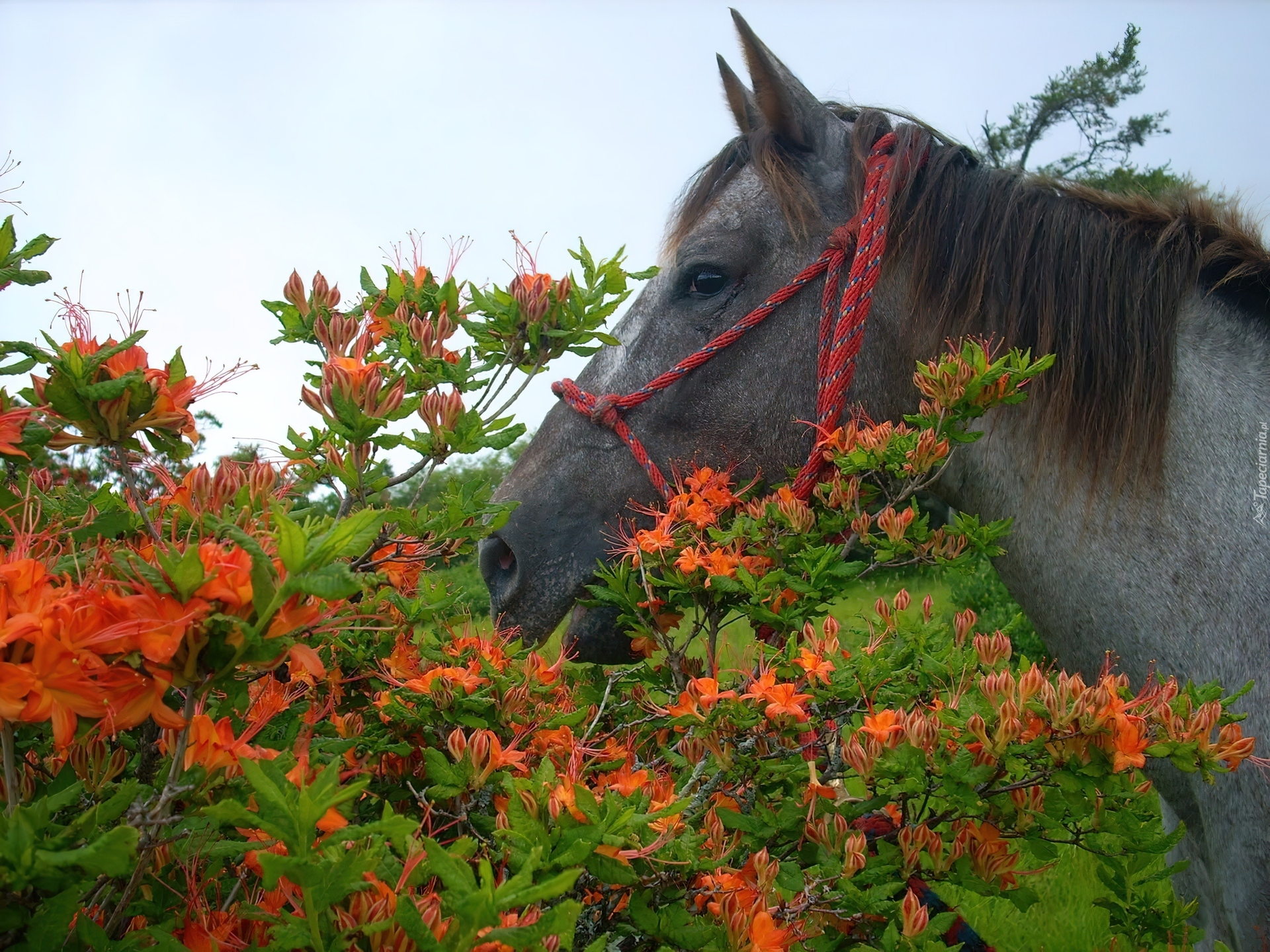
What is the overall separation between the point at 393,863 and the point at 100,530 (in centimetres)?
54

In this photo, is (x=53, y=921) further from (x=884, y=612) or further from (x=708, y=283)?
(x=708, y=283)

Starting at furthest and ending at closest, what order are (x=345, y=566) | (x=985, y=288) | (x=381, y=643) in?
(x=985, y=288) → (x=381, y=643) → (x=345, y=566)

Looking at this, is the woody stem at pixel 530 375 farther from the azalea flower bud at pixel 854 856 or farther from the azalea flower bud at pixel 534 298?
the azalea flower bud at pixel 854 856

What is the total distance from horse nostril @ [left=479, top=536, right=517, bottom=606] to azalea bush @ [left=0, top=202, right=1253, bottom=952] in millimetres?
364

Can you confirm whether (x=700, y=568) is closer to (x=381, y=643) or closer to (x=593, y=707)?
(x=593, y=707)

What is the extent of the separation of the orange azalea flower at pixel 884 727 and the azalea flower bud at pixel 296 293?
1.12 meters

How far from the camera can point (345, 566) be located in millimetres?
614

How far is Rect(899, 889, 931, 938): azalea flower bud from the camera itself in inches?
40.9

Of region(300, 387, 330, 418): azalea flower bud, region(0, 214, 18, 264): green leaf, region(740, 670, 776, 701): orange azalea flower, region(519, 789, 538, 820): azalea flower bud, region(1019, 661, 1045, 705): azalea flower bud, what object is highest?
region(0, 214, 18, 264): green leaf

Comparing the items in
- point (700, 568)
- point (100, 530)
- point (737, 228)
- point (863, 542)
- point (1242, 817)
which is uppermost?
point (737, 228)

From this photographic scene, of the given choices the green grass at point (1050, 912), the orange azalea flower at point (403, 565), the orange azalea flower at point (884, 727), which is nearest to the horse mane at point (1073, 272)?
the orange azalea flower at point (884, 727)

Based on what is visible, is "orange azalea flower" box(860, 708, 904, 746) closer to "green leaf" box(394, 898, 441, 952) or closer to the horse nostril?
"green leaf" box(394, 898, 441, 952)

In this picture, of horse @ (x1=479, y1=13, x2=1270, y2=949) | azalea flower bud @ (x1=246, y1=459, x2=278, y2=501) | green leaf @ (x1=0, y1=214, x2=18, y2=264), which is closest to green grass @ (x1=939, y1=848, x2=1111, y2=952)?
→ horse @ (x1=479, y1=13, x2=1270, y2=949)

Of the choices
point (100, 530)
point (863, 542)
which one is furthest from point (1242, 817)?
point (100, 530)
